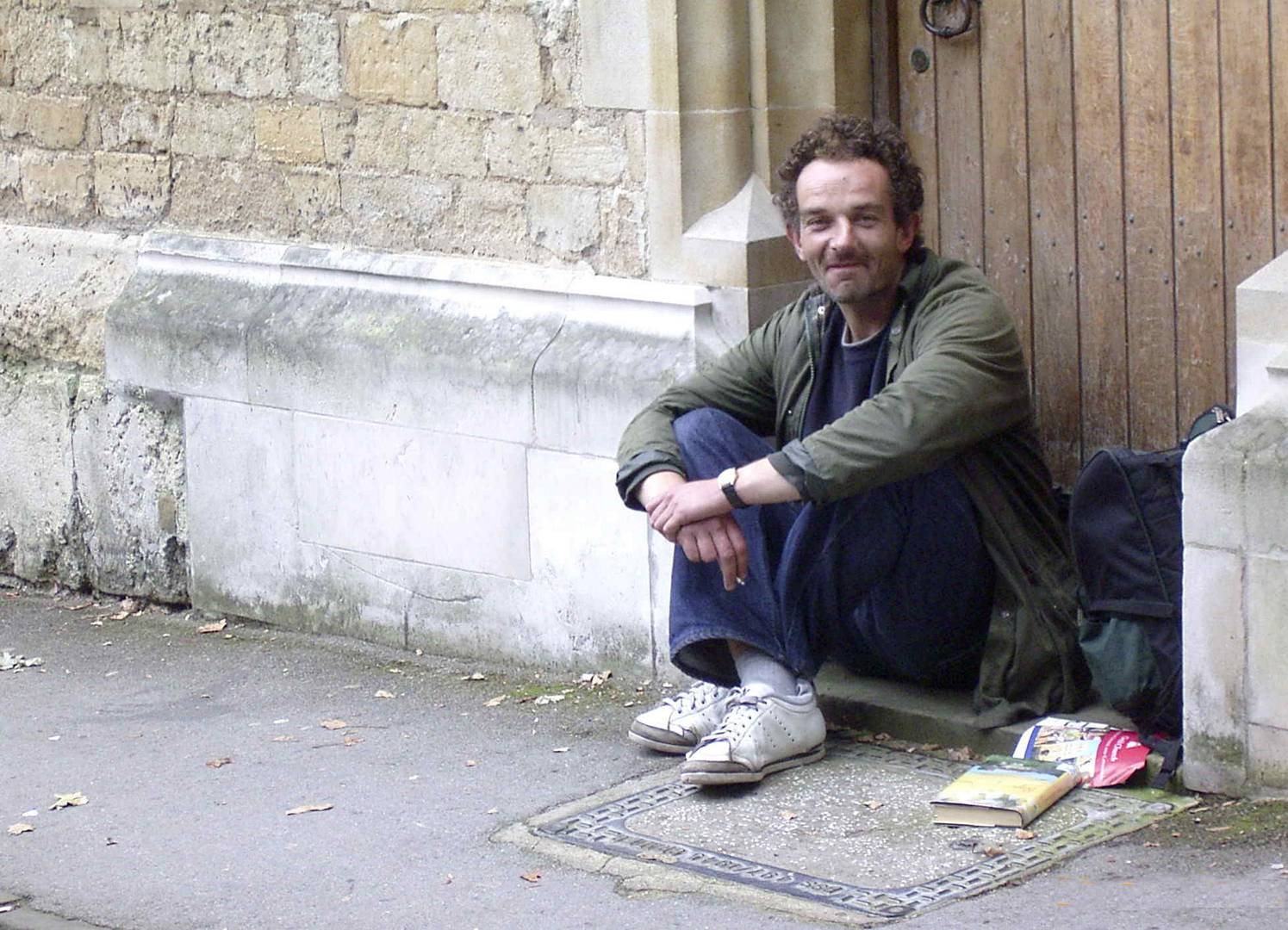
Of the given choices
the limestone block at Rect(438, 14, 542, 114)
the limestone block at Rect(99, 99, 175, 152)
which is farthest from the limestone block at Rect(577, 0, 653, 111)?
the limestone block at Rect(99, 99, 175, 152)

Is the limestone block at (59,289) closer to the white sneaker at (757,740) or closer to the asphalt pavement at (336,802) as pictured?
the asphalt pavement at (336,802)

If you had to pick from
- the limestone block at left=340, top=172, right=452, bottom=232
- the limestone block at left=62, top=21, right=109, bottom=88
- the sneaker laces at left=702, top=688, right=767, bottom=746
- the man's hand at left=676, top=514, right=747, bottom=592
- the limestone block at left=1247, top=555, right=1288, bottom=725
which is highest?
the limestone block at left=62, top=21, right=109, bottom=88

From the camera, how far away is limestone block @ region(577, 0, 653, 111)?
5.18m

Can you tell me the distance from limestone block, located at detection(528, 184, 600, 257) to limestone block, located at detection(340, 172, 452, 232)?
321 millimetres

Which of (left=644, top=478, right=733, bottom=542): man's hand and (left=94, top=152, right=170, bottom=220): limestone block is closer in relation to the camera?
(left=644, top=478, right=733, bottom=542): man's hand

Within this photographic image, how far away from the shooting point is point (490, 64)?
5.56 m

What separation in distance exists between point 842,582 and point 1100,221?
1058 millimetres

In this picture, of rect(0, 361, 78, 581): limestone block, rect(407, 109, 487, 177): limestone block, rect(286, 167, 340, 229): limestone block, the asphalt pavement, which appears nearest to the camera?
the asphalt pavement

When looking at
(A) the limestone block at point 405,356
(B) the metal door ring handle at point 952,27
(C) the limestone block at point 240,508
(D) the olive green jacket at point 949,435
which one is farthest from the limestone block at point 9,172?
(B) the metal door ring handle at point 952,27

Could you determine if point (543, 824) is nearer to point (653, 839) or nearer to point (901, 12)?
point (653, 839)

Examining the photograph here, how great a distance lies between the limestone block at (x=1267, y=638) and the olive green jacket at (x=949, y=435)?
1.81 ft

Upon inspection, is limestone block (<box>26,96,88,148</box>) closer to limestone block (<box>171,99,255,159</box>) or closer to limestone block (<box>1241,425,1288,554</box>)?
limestone block (<box>171,99,255,159</box>)

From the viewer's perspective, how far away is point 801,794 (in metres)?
4.46

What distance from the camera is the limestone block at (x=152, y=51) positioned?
6.29 m
